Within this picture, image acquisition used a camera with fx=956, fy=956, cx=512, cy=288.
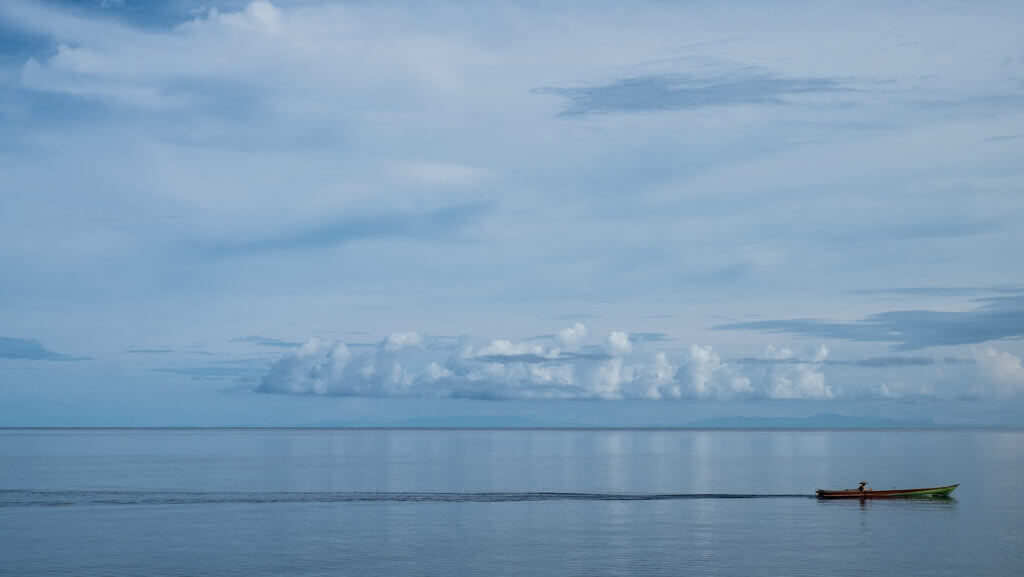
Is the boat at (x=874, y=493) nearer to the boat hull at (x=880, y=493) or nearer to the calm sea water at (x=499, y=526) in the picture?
the boat hull at (x=880, y=493)

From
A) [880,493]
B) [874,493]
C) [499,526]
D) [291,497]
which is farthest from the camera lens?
[291,497]

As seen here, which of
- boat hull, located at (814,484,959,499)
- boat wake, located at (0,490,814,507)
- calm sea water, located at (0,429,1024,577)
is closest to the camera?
calm sea water, located at (0,429,1024,577)

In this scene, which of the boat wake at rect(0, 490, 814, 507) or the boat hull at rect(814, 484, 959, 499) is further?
the boat hull at rect(814, 484, 959, 499)

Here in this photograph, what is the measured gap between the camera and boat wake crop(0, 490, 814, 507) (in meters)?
92.8

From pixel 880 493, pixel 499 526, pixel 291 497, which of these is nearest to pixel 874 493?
pixel 880 493

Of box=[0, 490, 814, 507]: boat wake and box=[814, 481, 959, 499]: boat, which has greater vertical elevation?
box=[814, 481, 959, 499]: boat

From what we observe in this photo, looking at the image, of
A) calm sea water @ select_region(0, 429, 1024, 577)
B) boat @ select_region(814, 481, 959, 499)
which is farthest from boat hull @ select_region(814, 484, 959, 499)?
calm sea water @ select_region(0, 429, 1024, 577)

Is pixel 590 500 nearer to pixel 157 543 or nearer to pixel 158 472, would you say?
pixel 157 543

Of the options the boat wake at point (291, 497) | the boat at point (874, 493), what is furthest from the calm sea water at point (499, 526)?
the boat at point (874, 493)

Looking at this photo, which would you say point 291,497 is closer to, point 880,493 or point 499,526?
point 499,526

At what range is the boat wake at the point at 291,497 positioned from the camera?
92.8 metres

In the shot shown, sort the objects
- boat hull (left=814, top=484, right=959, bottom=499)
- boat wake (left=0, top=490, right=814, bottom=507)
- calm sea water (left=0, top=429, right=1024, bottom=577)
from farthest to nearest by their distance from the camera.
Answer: boat hull (left=814, top=484, right=959, bottom=499) < boat wake (left=0, top=490, right=814, bottom=507) < calm sea water (left=0, top=429, right=1024, bottom=577)

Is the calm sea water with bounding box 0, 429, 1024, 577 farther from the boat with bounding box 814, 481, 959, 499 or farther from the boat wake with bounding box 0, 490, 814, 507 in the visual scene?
the boat with bounding box 814, 481, 959, 499

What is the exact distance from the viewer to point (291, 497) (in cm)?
9738
